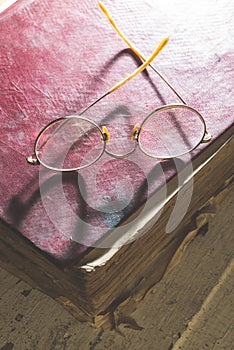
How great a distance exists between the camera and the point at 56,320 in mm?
1740

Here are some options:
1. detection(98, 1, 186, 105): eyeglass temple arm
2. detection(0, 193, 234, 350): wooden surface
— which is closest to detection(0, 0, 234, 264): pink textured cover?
detection(98, 1, 186, 105): eyeglass temple arm

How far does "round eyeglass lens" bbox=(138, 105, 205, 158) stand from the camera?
1.45m

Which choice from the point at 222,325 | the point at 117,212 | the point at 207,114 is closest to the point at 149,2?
the point at 207,114

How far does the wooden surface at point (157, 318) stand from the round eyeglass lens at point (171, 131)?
1.64 ft

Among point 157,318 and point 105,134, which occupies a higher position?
point 105,134

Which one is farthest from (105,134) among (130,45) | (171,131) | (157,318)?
(157,318)

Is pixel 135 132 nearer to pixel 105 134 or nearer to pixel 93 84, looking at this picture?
pixel 105 134

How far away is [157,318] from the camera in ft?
5.73

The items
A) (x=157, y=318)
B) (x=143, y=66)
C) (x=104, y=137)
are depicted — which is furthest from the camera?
(x=157, y=318)

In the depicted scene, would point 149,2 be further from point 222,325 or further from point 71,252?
point 222,325

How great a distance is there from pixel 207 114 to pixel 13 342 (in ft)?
2.63

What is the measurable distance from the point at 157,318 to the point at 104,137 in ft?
1.96

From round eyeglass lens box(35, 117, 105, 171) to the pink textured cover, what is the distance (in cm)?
3

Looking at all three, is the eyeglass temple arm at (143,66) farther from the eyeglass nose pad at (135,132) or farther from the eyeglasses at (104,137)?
the eyeglass nose pad at (135,132)
